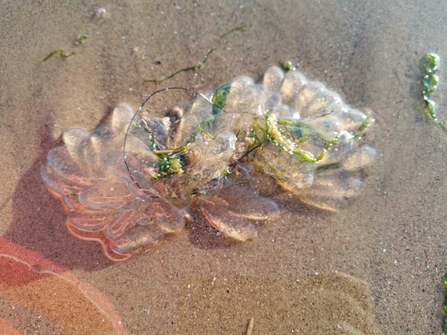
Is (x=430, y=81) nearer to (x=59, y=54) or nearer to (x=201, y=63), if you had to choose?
(x=201, y=63)

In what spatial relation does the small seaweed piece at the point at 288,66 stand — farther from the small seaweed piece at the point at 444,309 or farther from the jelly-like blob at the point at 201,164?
the small seaweed piece at the point at 444,309

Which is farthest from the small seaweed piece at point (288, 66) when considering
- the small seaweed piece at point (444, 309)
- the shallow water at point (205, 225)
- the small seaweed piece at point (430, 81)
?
the small seaweed piece at point (444, 309)

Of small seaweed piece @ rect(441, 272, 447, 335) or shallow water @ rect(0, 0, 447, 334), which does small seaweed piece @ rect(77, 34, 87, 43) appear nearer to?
shallow water @ rect(0, 0, 447, 334)

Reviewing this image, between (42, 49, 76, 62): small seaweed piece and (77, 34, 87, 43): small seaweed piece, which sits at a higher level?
(77, 34, 87, 43): small seaweed piece

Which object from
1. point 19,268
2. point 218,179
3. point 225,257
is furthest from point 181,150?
point 19,268

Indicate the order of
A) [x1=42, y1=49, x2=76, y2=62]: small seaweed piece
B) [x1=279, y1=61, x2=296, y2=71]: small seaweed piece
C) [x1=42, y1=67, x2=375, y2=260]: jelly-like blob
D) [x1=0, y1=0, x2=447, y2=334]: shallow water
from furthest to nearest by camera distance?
[x1=279, y1=61, x2=296, y2=71]: small seaweed piece, [x1=42, y1=49, x2=76, y2=62]: small seaweed piece, [x1=42, y1=67, x2=375, y2=260]: jelly-like blob, [x1=0, y1=0, x2=447, y2=334]: shallow water

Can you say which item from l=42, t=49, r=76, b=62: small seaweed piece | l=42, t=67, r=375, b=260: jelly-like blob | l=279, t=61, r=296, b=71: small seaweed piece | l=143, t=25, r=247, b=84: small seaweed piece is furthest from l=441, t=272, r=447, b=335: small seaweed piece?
l=42, t=49, r=76, b=62: small seaweed piece
